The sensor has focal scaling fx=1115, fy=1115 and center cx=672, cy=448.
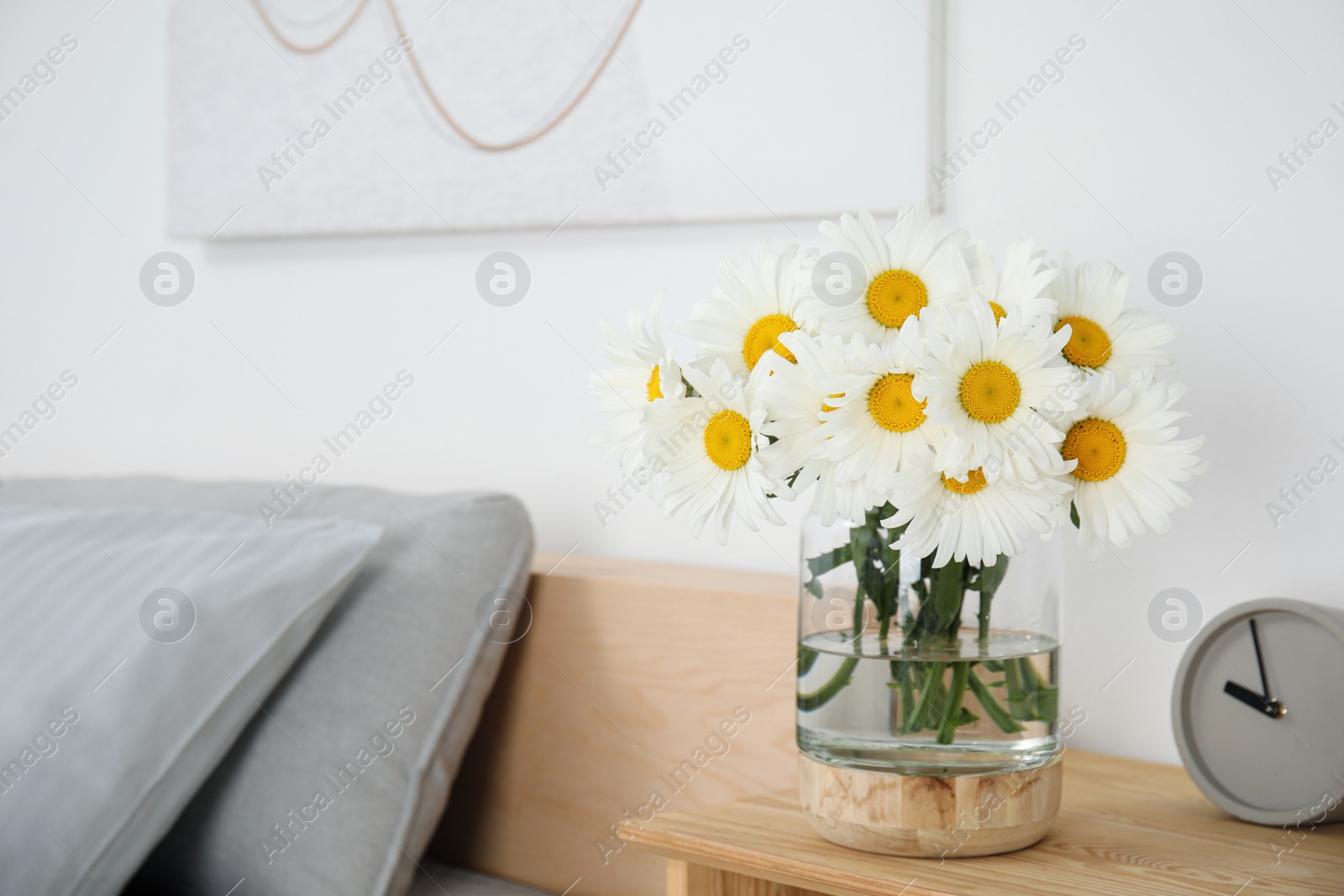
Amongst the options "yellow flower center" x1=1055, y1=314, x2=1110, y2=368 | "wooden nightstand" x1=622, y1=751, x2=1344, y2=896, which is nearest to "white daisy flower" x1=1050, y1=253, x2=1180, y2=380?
"yellow flower center" x1=1055, y1=314, x2=1110, y2=368

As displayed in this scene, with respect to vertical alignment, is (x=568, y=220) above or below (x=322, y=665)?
above

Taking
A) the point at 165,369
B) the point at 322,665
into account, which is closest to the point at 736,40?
the point at 322,665

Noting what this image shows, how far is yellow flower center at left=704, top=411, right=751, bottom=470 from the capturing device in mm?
730

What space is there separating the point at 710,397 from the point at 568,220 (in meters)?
0.64

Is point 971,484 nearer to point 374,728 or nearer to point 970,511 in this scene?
point 970,511

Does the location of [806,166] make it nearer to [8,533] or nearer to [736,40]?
[736,40]

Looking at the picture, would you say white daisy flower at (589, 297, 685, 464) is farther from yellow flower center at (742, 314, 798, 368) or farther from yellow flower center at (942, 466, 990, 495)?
yellow flower center at (942, 466, 990, 495)

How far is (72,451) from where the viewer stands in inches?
72.0

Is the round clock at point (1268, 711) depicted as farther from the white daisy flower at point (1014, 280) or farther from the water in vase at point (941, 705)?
the white daisy flower at point (1014, 280)

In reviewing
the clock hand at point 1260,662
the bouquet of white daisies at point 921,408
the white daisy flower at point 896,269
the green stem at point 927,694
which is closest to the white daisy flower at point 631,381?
the bouquet of white daisies at point 921,408

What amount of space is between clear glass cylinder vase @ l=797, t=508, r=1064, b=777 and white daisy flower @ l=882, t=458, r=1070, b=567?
44 millimetres

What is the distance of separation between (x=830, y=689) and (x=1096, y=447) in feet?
0.80

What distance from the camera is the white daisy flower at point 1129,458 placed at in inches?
27.9

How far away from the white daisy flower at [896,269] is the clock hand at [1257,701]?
39 cm
